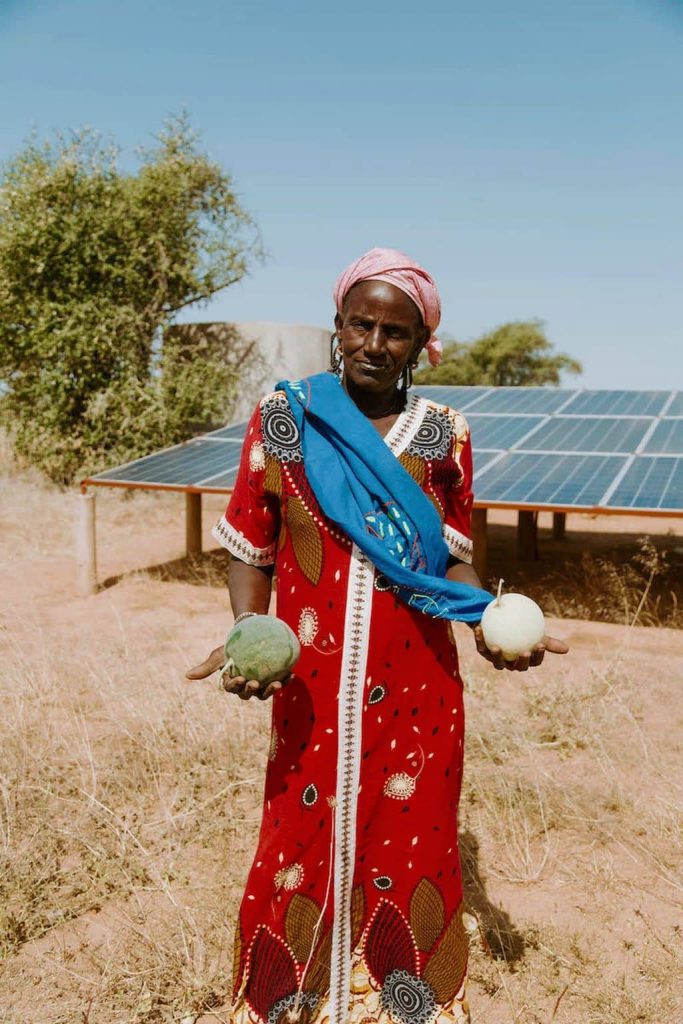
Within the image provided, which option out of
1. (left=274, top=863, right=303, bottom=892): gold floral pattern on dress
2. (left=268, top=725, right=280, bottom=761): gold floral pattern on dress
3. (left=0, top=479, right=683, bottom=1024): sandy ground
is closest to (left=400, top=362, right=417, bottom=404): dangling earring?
(left=268, top=725, right=280, bottom=761): gold floral pattern on dress

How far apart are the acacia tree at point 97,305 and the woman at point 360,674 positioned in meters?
12.0

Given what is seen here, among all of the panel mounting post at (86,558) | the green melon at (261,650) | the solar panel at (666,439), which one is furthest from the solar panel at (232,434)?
the green melon at (261,650)

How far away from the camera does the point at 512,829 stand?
341cm

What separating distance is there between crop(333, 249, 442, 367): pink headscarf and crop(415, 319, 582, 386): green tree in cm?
2536

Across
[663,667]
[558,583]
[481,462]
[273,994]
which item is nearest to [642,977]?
[273,994]

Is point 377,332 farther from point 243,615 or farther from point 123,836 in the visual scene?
point 123,836

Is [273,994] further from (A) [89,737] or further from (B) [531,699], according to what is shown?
(B) [531,699]

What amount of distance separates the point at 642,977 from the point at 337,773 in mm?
1530

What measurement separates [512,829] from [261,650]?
2.19 meters

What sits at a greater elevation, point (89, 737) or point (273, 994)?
point (273, 994)

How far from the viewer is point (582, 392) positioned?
10711 millimetres

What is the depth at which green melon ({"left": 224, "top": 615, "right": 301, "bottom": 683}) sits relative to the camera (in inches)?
66.4

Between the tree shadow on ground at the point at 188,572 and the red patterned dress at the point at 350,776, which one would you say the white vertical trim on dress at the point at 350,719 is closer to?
the red patterned dress at the point at 350,776

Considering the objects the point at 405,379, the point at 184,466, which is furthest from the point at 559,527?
the point at 405,379
